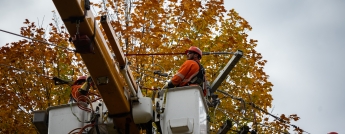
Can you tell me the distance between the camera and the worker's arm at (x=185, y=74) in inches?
399

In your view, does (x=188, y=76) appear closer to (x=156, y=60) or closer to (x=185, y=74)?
(x=185, y=74)

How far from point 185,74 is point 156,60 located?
555cm

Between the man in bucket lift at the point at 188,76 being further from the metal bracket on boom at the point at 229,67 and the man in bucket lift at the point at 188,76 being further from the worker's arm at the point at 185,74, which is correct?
the metal bracket on boom at the point at 229,67

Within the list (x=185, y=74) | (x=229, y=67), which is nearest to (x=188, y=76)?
(x=185, y=74)

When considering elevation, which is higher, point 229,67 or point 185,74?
point 229,67

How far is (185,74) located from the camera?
33.8ft

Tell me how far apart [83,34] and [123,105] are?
5.40 ft

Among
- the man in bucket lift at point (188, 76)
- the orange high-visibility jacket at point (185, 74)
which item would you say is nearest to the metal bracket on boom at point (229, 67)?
the man in bucket lift at point (188, 76)

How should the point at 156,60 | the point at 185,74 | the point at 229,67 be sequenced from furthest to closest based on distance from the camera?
the point at 156,60 → the point at 229,67 → the point at 185,74

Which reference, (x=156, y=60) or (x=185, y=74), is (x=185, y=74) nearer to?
(x=185, y=74)

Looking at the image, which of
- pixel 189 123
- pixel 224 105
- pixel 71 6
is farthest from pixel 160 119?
pixel 224 105

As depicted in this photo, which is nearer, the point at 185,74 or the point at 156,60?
the point at 185,74

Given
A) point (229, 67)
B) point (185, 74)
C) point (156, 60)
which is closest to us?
point (185, 74)

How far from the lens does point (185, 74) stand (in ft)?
33.8
